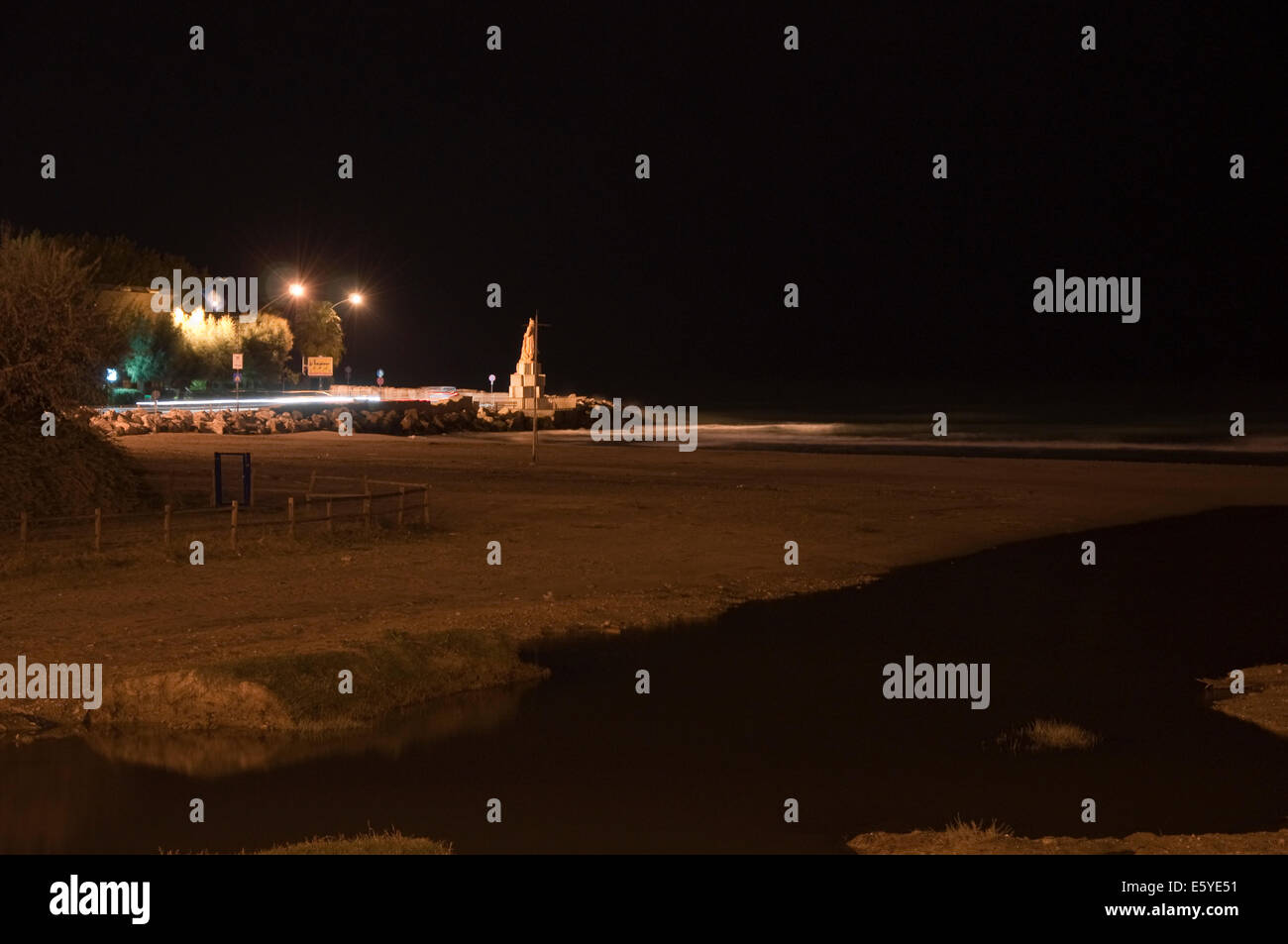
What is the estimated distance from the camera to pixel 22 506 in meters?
25.0

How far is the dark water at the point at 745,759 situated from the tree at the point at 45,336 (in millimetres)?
15467

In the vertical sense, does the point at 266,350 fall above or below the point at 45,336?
above

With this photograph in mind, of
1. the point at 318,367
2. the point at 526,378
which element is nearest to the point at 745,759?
the point at 526,378

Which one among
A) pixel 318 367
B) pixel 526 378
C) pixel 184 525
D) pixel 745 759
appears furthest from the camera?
pixel 318 367

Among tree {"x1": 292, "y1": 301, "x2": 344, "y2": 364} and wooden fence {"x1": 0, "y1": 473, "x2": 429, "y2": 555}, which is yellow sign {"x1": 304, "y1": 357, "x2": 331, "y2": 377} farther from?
wooden fence {"x1": 0, "y1": 473, "x2": 429, "y2": 555}

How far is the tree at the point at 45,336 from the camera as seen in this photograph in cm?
2798

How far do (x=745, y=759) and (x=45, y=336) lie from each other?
21.0 m

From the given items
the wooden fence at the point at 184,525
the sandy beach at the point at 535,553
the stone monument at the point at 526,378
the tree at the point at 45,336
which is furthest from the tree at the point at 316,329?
the wooden fence at the point at 184,525

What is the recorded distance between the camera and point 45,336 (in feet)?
94.0

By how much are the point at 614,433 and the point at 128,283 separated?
3444cm

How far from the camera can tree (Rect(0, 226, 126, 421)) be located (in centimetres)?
2798

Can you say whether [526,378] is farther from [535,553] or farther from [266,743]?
[266,743]

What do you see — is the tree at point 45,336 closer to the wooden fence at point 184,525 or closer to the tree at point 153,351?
the wooden fence at point 184,525

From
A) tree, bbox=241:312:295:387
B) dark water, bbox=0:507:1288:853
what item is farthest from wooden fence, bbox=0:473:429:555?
tree, bbox=241:312:295:387
